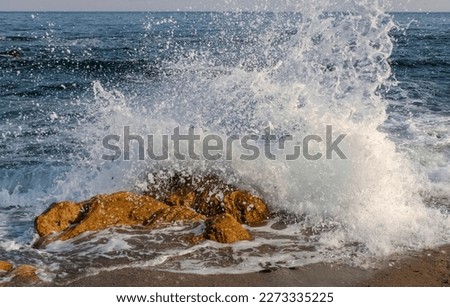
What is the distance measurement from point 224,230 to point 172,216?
666mm

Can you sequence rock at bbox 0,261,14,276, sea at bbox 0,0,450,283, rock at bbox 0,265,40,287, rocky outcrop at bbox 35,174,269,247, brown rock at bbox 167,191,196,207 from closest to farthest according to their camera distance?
1. rock at bbox 0,265,40,287
2. rock at bbox 0,261,14,276
3. sea at bbox 0,0,450,283
4. rocky outcrop at bbox 35,174,269,247
5. brown rock at bbox 167,191,196,207

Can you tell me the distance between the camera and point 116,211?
15.5 ft

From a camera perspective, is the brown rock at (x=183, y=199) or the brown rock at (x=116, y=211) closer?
the brown rock at (x=116, y=211)

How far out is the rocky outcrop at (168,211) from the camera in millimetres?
4406

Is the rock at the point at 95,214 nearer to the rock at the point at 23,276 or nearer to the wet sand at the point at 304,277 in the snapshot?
the rock at the point at 23,276

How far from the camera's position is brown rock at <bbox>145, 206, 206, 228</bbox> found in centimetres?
468

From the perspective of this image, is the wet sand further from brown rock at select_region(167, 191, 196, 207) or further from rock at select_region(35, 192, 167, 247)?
brown rock at select_region(167, 191, 196, 207)

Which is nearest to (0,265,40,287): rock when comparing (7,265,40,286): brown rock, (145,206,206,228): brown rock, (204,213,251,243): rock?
(7,265,40,286): brown rock

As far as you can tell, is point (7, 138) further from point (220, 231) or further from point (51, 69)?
point (51, 69)

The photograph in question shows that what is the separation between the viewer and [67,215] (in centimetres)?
462

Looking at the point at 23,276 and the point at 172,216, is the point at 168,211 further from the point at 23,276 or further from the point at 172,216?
the point at 23,276

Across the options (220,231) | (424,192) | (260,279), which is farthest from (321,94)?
(260,279)

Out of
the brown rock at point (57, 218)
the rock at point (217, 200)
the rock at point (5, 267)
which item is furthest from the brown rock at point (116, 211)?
the rock at point (5, 267)

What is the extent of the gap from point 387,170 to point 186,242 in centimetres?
228
